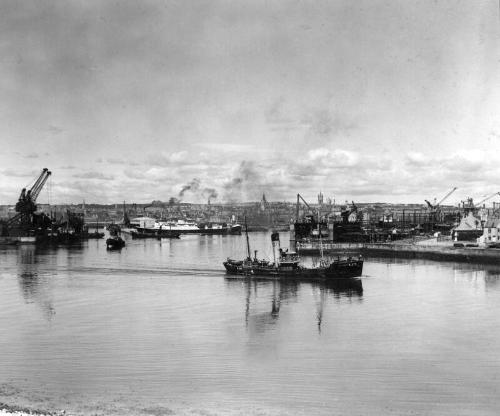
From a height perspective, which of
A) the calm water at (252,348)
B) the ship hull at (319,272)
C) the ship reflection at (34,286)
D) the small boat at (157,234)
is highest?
the small boat at (157,234)

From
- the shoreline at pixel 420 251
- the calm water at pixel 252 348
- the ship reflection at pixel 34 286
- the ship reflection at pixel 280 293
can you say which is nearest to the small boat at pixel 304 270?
the ship reflection at pixel 280 293

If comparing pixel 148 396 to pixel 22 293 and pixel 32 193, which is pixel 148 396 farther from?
pixel 32 193

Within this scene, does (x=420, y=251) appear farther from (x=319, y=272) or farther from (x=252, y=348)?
(x=252, y=348)

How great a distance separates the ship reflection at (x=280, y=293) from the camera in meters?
27.6

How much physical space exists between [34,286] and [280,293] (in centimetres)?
1448

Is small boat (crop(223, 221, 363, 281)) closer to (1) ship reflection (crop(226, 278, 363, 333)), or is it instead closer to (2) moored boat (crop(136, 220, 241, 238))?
(1) ship reflection (crop(226, 278, 363, 333))

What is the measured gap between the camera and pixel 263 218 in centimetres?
19888

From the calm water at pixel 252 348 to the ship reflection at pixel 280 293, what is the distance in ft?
0.38

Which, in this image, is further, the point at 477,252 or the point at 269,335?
the point at 477,252

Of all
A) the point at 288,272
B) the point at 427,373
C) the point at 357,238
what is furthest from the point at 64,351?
the point at 357,238

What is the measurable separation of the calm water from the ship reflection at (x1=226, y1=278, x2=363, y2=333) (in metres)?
0.12

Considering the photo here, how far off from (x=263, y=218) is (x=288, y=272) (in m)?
157

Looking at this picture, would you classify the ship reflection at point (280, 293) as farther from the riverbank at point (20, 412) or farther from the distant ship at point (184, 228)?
the distant ship at point (184, 228)

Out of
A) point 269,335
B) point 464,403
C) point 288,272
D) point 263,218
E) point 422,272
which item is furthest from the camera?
point 263,218
